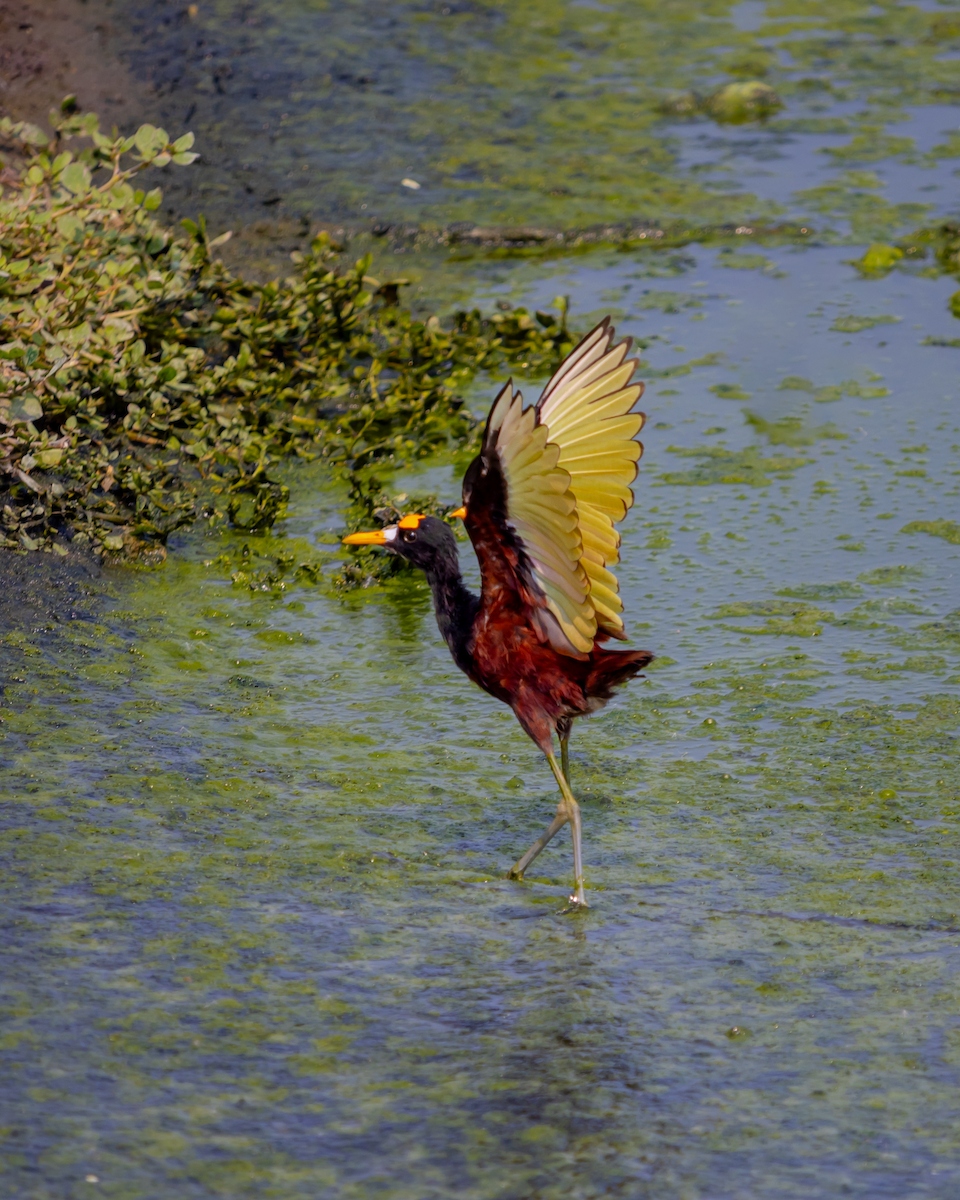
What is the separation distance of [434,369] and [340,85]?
380cm

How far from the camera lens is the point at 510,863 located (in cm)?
425

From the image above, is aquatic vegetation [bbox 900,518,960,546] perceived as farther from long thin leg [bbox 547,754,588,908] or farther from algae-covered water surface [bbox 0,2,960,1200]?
long thin leg [bbox 547,754,588,908]

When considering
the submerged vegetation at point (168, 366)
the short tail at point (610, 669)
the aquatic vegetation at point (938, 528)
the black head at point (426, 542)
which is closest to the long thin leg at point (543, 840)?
the short tail at point (610, 669)

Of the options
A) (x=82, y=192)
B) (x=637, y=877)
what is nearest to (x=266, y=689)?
(x=637, y=877)

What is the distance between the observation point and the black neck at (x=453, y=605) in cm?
418

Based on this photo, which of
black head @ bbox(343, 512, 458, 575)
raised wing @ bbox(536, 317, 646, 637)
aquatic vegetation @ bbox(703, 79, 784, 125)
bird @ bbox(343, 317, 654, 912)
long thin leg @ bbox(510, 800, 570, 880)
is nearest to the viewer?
bird @ bbox(343, 317, 654, 912)

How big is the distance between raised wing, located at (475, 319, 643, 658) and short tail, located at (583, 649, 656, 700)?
0.09 metres

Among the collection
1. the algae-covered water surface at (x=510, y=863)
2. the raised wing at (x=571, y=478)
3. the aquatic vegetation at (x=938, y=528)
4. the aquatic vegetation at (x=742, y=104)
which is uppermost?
the aquatic vegetation at (x=742, y=104)

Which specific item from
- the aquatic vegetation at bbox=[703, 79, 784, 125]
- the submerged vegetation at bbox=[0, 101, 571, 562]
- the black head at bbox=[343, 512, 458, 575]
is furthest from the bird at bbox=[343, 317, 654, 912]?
the aquatic vegetation at bbox=[703, 79, 784, 125]

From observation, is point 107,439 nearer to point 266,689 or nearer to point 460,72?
point 266,689

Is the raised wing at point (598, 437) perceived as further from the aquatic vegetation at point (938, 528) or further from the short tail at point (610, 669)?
the aquatic vegetation at point (938, 528)

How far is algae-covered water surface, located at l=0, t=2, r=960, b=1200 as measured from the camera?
3.07m

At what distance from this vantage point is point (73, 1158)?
294cm

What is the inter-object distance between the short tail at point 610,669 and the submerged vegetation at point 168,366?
2249mm
